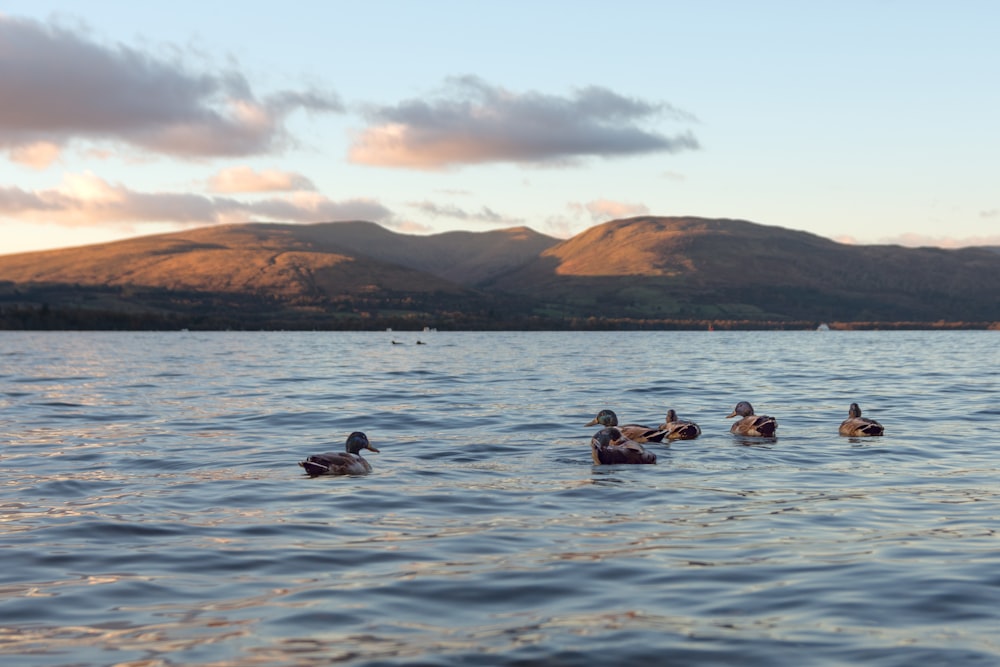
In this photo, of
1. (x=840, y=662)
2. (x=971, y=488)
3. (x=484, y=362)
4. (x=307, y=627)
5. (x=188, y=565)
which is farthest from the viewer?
(x=484, y=362)

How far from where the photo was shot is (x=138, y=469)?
2197cm

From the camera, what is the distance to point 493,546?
14125mm

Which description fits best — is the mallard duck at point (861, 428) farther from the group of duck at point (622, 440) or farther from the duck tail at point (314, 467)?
the duck tail at point (314, 467)

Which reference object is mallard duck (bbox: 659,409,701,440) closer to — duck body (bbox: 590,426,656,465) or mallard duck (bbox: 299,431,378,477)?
duck body (bbox: 590,426,656,465)

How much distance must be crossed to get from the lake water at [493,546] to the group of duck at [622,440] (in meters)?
0.33

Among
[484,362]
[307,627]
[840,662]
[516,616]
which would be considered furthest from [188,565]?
[484,362]

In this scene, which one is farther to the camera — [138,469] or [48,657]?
[138,469]

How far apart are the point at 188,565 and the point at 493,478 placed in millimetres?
8529

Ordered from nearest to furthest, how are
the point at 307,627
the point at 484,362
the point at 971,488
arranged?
the point at 307,627
the point at 971,488
the point at 484,362

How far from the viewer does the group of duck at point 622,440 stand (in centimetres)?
2072

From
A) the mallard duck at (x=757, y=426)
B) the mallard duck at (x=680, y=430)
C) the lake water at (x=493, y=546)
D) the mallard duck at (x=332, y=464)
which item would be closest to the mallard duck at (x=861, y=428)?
the lake water at (x=493, y=546)

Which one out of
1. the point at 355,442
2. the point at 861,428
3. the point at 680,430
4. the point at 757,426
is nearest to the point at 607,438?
the point at 680,430

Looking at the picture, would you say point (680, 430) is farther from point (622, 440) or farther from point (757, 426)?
point (622, 440)

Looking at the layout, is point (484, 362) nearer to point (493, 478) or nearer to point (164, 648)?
point (493, 478)
